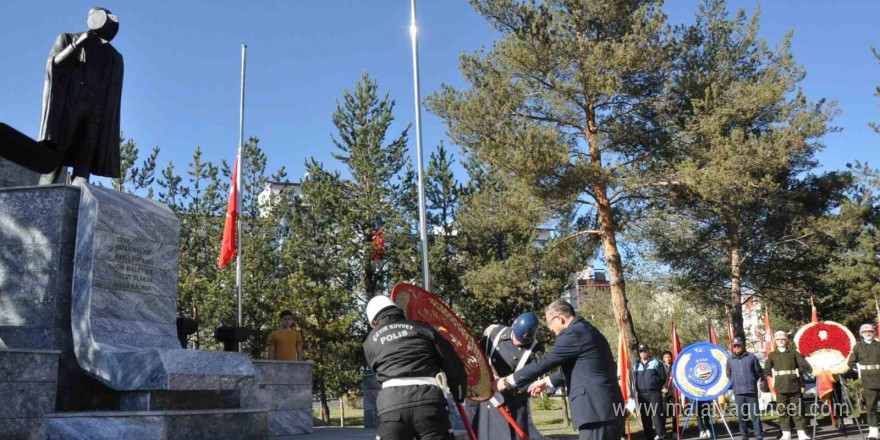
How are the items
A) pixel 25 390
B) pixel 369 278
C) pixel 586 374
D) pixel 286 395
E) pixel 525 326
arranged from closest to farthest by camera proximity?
pixel 586 374, pixel 25 390, pixel 525 326, pixel 286 395, pixel 369 278

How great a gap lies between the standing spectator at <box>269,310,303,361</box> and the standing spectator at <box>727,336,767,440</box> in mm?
7636

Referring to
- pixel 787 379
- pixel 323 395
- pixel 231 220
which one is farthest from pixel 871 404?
pixel 323 395

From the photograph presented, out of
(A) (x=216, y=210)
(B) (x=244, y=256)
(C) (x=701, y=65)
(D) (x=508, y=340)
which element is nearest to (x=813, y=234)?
(C) (x=701, y=65)

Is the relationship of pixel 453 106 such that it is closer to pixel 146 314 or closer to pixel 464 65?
pixel 464 65

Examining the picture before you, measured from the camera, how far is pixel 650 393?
52.0 ft

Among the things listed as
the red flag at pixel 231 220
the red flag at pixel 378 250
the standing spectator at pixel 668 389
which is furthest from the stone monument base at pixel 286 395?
the red flag at pixel 378 250

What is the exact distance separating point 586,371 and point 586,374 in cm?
2

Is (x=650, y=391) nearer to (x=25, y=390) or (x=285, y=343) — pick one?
(x=285, y=343)

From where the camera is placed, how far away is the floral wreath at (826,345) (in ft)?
48.8

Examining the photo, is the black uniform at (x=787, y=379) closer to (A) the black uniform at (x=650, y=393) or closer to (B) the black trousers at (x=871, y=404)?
(B) the black trousers at (x=871, y=404)

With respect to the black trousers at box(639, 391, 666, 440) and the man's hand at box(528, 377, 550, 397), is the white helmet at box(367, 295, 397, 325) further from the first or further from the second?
the black trousers at box(639, 391, 666, 440)

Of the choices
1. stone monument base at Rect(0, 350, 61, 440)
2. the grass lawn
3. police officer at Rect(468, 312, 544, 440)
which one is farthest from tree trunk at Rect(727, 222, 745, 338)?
stone monument base at Rect(0, 350, 61, 440)

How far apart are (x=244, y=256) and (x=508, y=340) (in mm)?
25817

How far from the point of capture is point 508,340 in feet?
29.8
